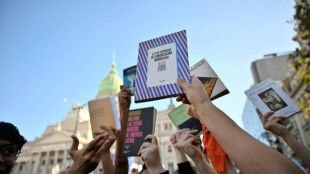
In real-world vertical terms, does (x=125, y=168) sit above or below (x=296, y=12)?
below

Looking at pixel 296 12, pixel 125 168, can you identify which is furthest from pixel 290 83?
pixel 125 168

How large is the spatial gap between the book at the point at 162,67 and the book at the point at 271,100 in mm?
1489

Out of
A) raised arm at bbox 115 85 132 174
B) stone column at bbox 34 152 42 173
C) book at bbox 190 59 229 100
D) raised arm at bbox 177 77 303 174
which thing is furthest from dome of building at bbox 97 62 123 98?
raised arm at bbox 177 77 303 174

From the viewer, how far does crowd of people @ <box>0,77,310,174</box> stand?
0.98 m

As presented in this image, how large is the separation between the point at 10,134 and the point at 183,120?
72.5 inches

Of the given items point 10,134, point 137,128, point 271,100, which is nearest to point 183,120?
point 137,128

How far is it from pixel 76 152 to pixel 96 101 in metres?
1.10

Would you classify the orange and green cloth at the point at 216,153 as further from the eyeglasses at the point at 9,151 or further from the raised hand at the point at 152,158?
the eyeglasses at the point at 9,151

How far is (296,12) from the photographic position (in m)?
8.46

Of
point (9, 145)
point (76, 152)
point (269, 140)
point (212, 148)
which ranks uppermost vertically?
point (9, 145)

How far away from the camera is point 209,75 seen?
196cm

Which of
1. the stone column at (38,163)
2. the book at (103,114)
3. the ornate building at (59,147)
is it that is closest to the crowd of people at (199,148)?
the book at (103,114)

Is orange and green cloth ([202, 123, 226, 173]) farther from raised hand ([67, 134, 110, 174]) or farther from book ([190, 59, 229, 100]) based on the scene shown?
raised hand ([67, 134, 110, 174])

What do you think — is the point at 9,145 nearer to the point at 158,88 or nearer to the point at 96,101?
the point at 96,101
